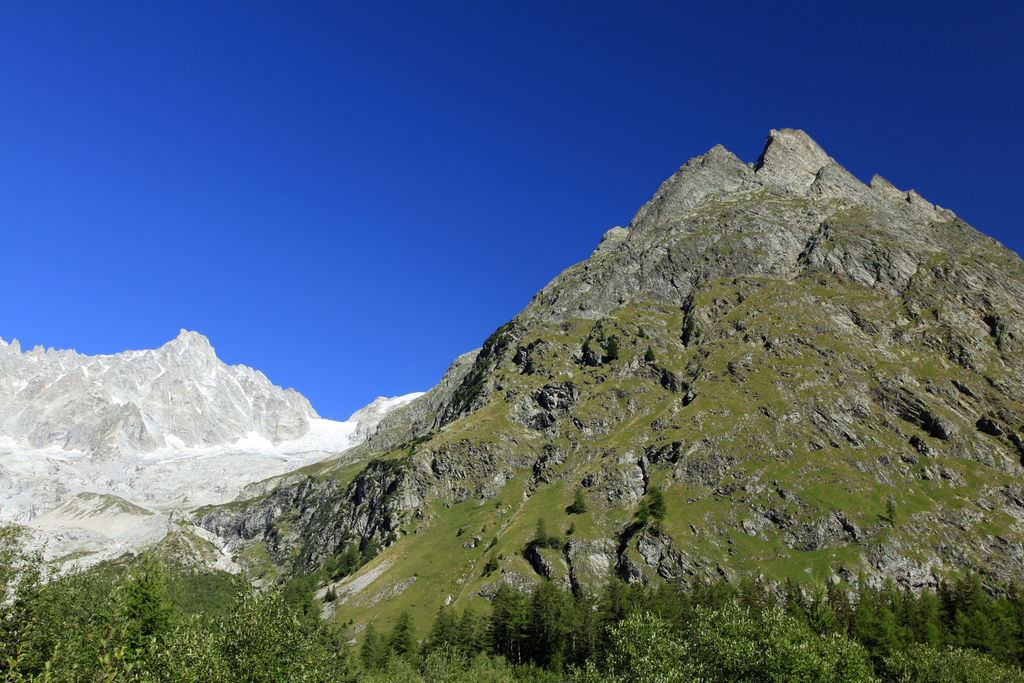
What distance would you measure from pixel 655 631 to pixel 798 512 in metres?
126

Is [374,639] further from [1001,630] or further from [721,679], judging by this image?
[1001,630]

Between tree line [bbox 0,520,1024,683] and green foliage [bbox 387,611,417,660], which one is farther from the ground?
tree line [bbox 0,520,1024,683]

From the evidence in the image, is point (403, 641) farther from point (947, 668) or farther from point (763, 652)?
point (947, 668)

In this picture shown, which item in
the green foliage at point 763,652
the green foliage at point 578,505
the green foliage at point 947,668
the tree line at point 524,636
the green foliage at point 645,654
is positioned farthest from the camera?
the green foliage at point 578,505

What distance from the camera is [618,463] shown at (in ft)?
619

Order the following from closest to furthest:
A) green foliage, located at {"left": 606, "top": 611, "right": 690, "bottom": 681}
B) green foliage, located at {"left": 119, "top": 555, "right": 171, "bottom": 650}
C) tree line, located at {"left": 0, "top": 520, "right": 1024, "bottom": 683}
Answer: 1. tree line, located at {"left": 0, "top": 520, "right": 1024, "bottom": 683}
2. green foliage, located at {"left": 606, "top": 611, "right": 690, "bottom": 681}
3. green foliage, located at {"left": 119, "top": 555, "right": 171, "bottom": 650}

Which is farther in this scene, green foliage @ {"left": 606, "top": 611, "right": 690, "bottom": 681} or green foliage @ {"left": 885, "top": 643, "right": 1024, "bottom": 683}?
green foliage @ {"left": 885, "top": 643, "right": 1024, "bottom": 683}

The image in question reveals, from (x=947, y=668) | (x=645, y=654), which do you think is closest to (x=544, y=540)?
(x=947, y=668)

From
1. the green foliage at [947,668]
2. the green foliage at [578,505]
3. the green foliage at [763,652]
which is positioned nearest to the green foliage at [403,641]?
the green foliage at [578,505]

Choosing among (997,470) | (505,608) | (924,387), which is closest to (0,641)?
(505,608)

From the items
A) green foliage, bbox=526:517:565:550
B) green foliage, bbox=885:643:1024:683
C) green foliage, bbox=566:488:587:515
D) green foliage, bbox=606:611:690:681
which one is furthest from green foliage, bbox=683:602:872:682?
Answer: green foliage, bbox=566:488:587:515

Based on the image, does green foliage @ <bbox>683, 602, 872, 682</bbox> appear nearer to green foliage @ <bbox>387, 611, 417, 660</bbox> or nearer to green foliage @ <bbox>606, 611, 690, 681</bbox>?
green foliage @ <bbox>606, 611, 690, 681</bbox>

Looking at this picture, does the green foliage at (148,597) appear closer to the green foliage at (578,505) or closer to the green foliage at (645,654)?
the green foliage at (645,654)

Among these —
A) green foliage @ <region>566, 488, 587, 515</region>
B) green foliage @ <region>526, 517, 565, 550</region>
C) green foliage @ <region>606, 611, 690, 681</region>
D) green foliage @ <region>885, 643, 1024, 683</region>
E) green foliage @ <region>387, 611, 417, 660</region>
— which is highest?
green foliage @ <region>566, 488, 587, 515</region>
